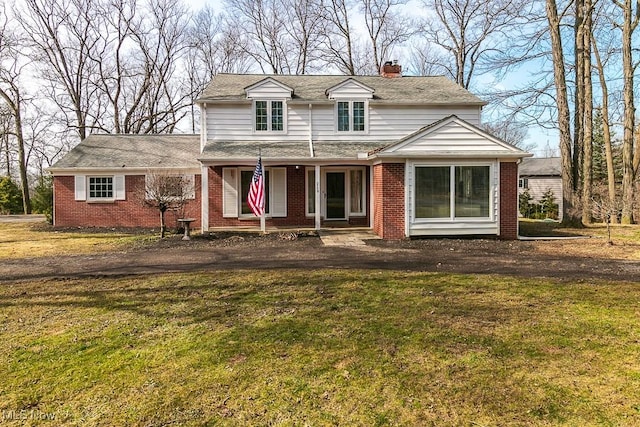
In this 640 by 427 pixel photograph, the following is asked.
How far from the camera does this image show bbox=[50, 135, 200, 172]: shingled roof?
1827 cm

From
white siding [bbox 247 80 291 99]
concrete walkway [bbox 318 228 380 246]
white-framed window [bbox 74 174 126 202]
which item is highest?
white siding [bbox 247 80 291 99]

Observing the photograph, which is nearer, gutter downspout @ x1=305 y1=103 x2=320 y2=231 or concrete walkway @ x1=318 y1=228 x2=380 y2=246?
concrete walkway @ x1=318 y1=228 x2=380 y2=246

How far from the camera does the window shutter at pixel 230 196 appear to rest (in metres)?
17.2

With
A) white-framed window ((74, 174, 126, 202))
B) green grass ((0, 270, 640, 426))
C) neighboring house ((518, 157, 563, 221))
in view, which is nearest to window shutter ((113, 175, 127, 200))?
white-framed window ((74, 174, 126, 202))

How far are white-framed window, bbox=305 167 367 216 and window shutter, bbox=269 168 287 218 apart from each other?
90 centimetres

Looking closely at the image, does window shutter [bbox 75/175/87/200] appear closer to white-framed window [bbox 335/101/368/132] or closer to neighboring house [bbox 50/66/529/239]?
neighboring house [bbox 50/66/529/239]

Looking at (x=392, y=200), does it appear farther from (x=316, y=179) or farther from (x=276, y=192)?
(x=276, y=192)

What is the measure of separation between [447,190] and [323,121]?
259 inches

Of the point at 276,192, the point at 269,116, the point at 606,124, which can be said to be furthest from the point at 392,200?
the point at 606,124

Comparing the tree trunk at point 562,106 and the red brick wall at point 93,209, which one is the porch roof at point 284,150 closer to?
the red brick wall at point 93,209

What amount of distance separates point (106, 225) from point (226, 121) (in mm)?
6998

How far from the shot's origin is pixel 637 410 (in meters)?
3.28

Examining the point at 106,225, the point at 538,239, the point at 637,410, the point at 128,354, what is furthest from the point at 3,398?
the point at 106,225

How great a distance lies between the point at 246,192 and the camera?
17359mm
